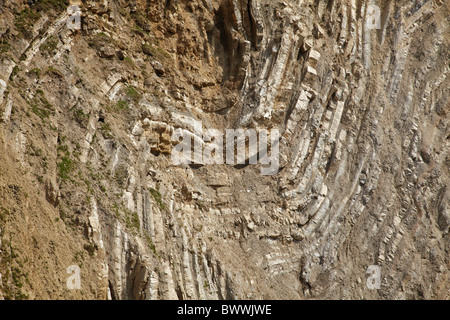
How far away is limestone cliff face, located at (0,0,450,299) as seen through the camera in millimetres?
14500

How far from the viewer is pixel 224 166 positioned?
19891 mm

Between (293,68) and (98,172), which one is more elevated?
(293,68)

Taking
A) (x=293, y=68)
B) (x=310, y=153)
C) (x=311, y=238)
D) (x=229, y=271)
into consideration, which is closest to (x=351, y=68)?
(x=293, y=68)

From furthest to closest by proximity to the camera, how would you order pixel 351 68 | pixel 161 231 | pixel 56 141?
pixel 351 68
pixel 161 231
pixel 56 141

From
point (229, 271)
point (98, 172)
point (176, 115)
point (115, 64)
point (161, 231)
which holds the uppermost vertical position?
point (115, 64)

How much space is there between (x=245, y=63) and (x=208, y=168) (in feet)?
15.3

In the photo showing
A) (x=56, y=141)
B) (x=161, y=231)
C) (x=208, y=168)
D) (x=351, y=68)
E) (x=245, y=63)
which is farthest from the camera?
(x=351, y=68)

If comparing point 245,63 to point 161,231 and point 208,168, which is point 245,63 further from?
point 161,231

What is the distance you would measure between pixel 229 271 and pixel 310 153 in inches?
256

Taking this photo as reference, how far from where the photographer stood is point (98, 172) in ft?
52.0

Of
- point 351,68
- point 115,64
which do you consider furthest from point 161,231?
point 351,68

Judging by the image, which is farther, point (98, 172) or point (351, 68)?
point (351, 68)

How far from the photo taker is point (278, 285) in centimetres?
1823

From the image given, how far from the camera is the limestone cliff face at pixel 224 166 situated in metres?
14.5
